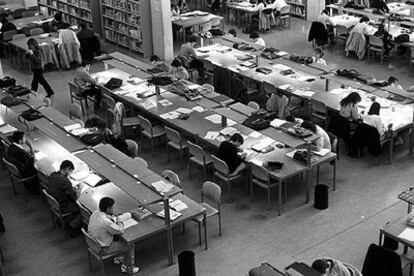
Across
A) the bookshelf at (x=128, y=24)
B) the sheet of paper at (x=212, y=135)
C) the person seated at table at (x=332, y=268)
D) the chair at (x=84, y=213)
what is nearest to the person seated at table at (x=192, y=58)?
the bookshelf at (x=128, y=24)

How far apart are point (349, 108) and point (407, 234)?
4.46 meters

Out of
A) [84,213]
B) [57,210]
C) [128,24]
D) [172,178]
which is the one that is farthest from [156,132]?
[128,24]

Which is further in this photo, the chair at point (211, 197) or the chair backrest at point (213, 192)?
the chair backrest at point (213, 192)

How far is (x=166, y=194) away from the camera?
371 inches

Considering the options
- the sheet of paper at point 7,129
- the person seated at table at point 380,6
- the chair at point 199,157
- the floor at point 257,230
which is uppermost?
the person seated at table at point 380,6

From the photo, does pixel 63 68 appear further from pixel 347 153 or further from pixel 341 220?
pixel 341 220

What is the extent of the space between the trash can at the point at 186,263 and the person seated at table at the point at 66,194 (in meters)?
2.09

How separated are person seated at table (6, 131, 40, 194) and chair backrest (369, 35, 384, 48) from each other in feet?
35.4

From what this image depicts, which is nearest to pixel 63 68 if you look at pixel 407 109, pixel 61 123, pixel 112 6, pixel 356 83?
pixel 112 6

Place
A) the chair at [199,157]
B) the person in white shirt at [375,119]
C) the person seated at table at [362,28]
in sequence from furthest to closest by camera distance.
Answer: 1. the person seated at table at [362,28]
2. the person in white shirt at [375,119]
3. the chair at [199,157]

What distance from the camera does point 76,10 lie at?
74.1 feet

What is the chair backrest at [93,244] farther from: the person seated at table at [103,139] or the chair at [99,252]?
the person seated at table at [103,139]

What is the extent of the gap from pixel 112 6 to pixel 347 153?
10.5 m

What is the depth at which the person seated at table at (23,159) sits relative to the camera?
463 inches
